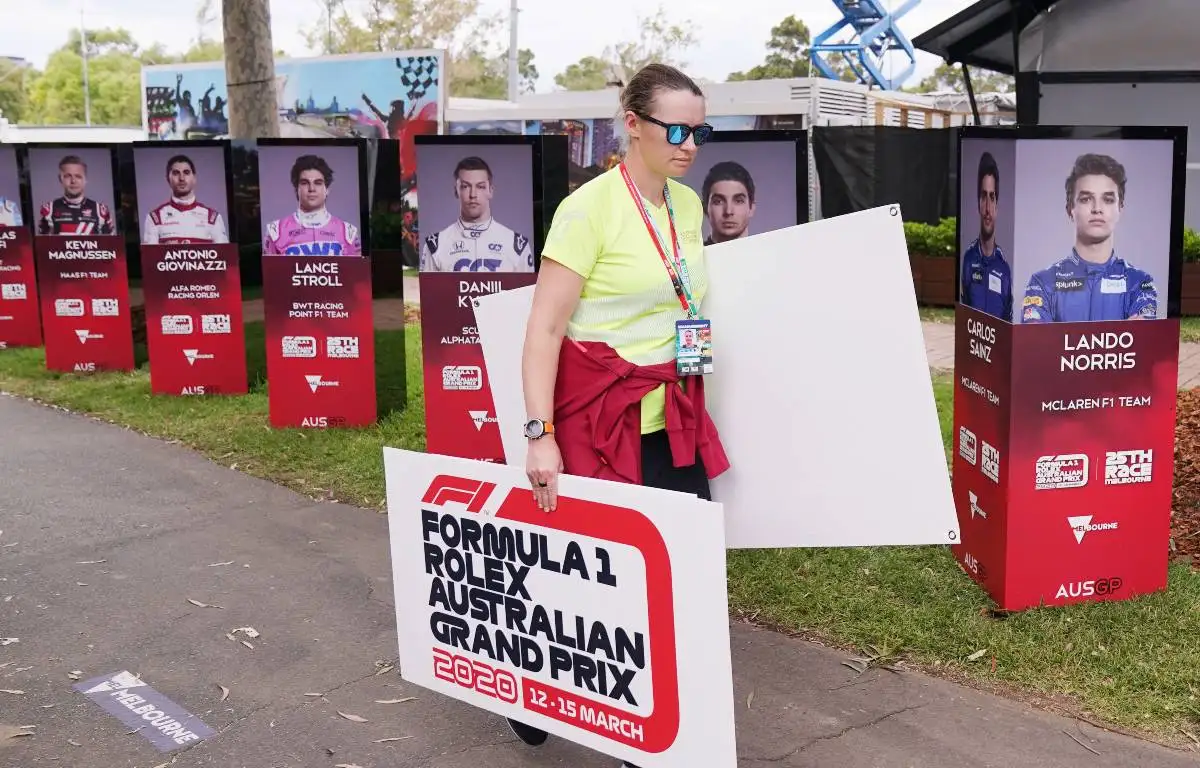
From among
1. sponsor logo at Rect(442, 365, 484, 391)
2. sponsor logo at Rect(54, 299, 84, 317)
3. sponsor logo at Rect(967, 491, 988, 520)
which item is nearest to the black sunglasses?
sponsor logo at Rect(967, 491, 988, 520)

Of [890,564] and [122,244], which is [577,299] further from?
[122,244]

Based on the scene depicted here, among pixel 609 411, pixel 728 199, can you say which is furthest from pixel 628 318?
pixel 728 199

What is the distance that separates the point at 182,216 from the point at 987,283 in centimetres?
687

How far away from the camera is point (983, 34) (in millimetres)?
8664

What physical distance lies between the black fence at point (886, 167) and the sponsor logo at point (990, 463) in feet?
41.0

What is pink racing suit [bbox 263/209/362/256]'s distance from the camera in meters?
8.18

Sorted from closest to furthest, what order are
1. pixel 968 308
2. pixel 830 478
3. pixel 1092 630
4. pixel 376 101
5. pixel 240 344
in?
pixel 830 478 < pixel 1092 630 < pixel 968 308 < pixel 240 344 < pixel 376 101

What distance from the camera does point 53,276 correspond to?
35.7ft

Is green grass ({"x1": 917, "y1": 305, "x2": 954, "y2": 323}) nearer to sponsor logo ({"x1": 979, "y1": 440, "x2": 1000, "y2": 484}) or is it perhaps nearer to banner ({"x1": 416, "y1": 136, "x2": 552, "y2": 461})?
banner ({"x1": 416, "y1": 136, "x2": 552, "y2": 461})

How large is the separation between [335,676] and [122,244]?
7.45 meters

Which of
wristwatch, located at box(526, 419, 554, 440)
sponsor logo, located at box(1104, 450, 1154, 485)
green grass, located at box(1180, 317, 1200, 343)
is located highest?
wristwatch, located at box(526, 419, 554, 440)

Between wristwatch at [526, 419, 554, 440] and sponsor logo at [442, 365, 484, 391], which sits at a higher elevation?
wristwatch at [526, 419, 554, 440]

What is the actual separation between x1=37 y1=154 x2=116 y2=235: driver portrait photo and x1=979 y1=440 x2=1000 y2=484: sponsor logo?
845 cm

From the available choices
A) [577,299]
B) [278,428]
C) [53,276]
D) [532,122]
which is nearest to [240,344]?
[278,428]
